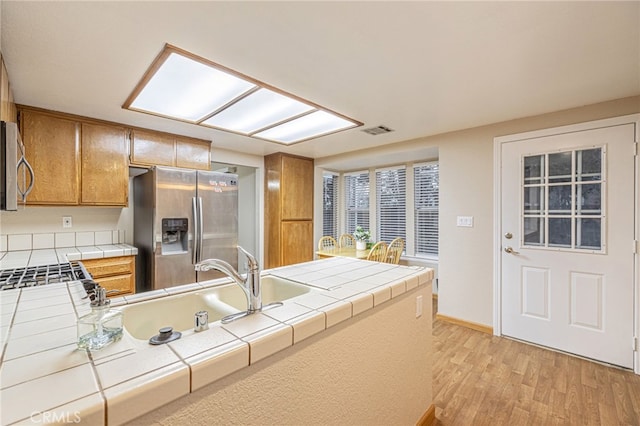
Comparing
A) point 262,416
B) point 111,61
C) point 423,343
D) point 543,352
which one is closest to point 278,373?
point 262,416

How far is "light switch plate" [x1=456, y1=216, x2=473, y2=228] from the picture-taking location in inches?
120

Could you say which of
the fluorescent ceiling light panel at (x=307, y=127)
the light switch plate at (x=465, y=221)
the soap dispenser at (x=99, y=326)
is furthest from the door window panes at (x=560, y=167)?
the soap dispenser at (x=99, y=326)

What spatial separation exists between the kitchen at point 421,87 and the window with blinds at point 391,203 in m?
0.78

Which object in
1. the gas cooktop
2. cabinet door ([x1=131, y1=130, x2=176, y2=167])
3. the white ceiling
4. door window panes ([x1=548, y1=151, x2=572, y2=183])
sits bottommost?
the gas cooktop

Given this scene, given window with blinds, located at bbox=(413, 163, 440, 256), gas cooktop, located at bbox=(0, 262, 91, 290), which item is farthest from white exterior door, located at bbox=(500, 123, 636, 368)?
gas cooktop, located at bbox=(0, 262, 91, 290)

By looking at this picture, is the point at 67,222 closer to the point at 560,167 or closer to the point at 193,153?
the point at 193,153

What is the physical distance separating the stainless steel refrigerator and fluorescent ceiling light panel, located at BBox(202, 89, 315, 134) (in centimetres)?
63

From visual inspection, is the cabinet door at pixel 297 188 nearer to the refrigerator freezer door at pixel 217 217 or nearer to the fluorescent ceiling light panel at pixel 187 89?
the refrigerator freezer door at pixel 217 217

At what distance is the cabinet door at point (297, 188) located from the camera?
4215mm

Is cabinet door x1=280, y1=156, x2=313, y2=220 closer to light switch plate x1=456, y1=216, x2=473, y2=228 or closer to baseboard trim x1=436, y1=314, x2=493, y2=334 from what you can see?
light switch plate x1=456, y1=216, x2=473, y2=228

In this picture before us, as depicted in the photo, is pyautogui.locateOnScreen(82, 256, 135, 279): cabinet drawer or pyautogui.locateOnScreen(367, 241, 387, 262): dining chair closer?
pyautogui.locateOnScreen(82, 256, 135, 279): cabinet drawer

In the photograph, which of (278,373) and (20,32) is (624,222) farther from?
(20,32)

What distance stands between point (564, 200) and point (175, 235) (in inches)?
148

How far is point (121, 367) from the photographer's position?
0.59 meters
